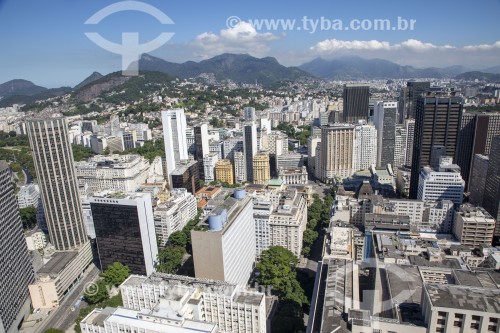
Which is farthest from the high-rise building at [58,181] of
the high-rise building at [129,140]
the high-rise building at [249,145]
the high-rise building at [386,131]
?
the high-rise building at [386,131]

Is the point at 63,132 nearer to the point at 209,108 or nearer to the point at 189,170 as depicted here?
the point at 189,170

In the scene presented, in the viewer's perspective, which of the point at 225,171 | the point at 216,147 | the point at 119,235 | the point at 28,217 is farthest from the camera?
the point at 216,147

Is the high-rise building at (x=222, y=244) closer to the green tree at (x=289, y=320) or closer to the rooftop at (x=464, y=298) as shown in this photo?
the green tree at (x=289, y=320)

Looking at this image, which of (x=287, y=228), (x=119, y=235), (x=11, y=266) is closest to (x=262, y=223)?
(x=287, y=228)

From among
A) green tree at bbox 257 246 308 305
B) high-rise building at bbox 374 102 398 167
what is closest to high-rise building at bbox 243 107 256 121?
high-rise building at bbox 374 102 398 167

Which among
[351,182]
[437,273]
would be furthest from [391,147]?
[437,273]

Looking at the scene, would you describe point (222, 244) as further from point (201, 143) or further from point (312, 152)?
point (312, 152)
